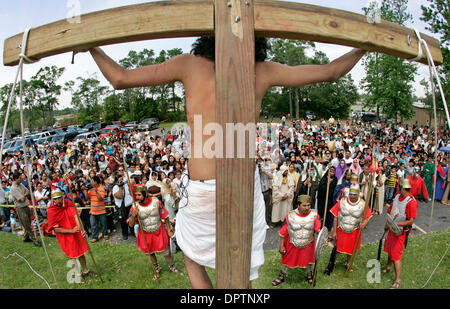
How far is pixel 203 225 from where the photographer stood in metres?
1.75

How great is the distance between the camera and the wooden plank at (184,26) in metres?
1.33

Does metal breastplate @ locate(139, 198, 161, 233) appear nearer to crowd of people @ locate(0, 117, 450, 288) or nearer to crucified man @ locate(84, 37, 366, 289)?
crowd of people @ locate(0, 117, 450, 288)

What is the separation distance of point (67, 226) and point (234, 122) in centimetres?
495

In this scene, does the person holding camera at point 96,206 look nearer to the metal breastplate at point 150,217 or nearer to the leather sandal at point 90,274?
the leather sandal at point 90,274

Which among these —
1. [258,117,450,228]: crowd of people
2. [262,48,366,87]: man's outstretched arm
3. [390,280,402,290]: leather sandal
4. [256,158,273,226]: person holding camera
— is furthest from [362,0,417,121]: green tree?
[262,48,366,87]: man's outstretched arm

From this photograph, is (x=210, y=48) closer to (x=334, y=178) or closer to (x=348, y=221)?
(x=348, y=221)

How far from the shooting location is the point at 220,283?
1.47m

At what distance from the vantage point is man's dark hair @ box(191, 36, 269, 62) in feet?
5.28

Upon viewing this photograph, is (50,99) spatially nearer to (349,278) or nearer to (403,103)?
(403,103)

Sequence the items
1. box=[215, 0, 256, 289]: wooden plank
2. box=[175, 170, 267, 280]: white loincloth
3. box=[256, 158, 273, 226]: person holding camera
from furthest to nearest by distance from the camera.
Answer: box=[256, 158, 273, 226]: person holding camera → box=[175, 170, 267, 280]: white loincloth → box=[215, 0, 256, 289]: wooden plank

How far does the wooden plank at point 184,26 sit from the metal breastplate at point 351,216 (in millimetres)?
4251

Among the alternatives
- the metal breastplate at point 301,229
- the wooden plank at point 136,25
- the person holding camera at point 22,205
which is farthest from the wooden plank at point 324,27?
the person holding camera at point 22,205

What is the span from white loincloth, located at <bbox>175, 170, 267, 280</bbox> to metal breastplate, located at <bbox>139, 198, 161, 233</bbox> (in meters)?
3.61

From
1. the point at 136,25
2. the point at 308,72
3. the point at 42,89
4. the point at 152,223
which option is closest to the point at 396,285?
the point at 152,223
